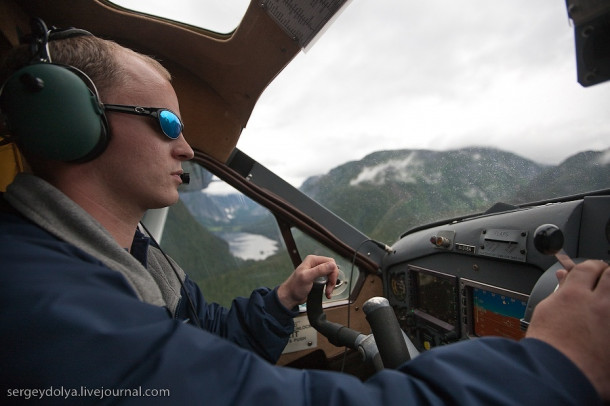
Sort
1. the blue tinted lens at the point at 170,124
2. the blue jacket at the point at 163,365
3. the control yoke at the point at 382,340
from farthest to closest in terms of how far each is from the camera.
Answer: the blue tinted lens at the point at 170,124, the control yoke at the point at 382,340, the blue jacket at the point at 163,365

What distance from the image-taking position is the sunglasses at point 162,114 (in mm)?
794

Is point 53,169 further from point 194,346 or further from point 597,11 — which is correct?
point 597,11

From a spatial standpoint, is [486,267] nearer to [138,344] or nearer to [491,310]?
[491,310]

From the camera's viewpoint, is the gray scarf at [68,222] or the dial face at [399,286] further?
the dial face at [399,286]

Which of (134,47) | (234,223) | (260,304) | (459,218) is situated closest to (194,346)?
(260,304)

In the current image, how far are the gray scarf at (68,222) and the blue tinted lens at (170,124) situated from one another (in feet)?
1.00

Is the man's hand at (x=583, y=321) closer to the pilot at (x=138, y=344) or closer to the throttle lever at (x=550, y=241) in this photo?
the pilot at (x=138, y=344)

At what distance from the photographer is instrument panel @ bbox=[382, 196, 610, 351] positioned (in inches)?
39.1

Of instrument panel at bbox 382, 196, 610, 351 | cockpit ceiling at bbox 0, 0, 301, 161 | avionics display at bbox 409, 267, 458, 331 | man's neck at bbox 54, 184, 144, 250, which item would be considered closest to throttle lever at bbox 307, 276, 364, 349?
instrument panel at bbox 382, 196, 610, 351

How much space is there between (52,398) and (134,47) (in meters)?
1.52

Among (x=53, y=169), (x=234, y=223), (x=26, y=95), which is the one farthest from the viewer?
(x=234, y=223)

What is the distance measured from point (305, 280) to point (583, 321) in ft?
2.74

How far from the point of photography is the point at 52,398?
386 mm

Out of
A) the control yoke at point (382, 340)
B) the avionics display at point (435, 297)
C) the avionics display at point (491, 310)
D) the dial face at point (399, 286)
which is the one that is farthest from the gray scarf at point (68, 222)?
the dial face at point (399, 286)
